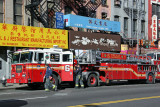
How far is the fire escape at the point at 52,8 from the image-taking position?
27.4 metres

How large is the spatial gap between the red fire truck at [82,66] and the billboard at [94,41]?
7.70m

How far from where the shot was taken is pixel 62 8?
29.7 metres

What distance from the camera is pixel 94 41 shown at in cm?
3112

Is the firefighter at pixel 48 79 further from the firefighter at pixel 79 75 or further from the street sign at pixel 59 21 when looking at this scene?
the street sign at pixel 59 21

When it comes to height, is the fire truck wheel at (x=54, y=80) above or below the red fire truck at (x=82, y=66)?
below

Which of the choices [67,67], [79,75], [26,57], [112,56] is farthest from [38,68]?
[112,56]

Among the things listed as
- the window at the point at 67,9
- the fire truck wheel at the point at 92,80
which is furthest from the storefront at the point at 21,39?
the fire truck wheel at the point at 92,80

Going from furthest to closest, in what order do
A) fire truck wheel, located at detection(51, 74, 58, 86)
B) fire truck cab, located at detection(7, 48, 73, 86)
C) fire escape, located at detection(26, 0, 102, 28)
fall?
fire escape, located at detection(26, 0, 102, 28) → fire truck wheel, located at detection(51, 74, 58, 86) → fire truck cab, located at detection(7, 48, 73, 86)

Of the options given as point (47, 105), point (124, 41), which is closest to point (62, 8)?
point (124, 41)

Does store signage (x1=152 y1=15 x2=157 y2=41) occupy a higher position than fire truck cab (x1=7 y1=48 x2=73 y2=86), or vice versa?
store signage (x1=152 y1=15 x2=157 y2=41)

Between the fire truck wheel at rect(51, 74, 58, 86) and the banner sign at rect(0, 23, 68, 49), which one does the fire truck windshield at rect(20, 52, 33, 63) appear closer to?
the fire truck wheel at rect(51, 74, 58, 86)

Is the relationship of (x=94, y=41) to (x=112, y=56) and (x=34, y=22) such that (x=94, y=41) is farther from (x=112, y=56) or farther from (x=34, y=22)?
(x=112, y=56)

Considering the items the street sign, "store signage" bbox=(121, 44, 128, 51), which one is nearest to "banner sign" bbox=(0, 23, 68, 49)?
the street sign

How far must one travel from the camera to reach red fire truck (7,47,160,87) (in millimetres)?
17219
